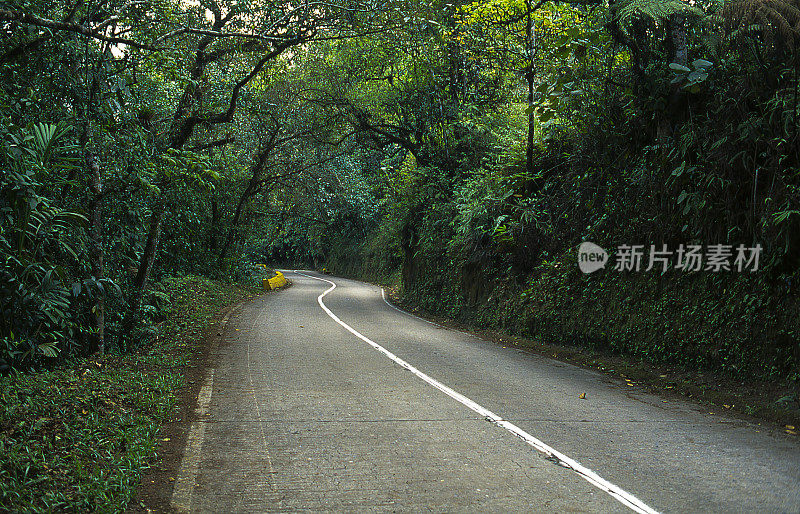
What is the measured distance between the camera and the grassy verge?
441 cm

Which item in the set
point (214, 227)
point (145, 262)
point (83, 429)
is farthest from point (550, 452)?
point (214, 227)

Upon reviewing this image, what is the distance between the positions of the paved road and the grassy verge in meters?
0.49

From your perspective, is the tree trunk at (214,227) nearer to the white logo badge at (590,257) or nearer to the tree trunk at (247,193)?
the tree trunk at (247,193)

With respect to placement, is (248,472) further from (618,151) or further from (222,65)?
A: (222,65)

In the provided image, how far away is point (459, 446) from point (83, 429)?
359cm

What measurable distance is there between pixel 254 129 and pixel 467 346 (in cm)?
1670

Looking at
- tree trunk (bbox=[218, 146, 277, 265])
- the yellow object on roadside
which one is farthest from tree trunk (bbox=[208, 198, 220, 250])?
the yellow object on roadside

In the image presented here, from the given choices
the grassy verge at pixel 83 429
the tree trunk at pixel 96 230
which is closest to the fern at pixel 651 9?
the tree trunk at pixel 96 230

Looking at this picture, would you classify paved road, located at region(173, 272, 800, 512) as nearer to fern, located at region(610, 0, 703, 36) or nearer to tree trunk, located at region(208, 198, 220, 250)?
fern, located at region(610, 0, 703, 36)

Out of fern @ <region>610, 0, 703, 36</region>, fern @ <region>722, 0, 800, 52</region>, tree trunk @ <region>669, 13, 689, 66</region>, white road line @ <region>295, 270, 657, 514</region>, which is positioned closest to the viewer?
white road line @ <region>295, 270, 657, 514</region>

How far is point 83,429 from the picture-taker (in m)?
5.80

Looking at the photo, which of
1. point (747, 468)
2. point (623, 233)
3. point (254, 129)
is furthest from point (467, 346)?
point (254, 129)

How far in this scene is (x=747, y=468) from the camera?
16.9 ft

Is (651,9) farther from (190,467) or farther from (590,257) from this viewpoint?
(190,467)
